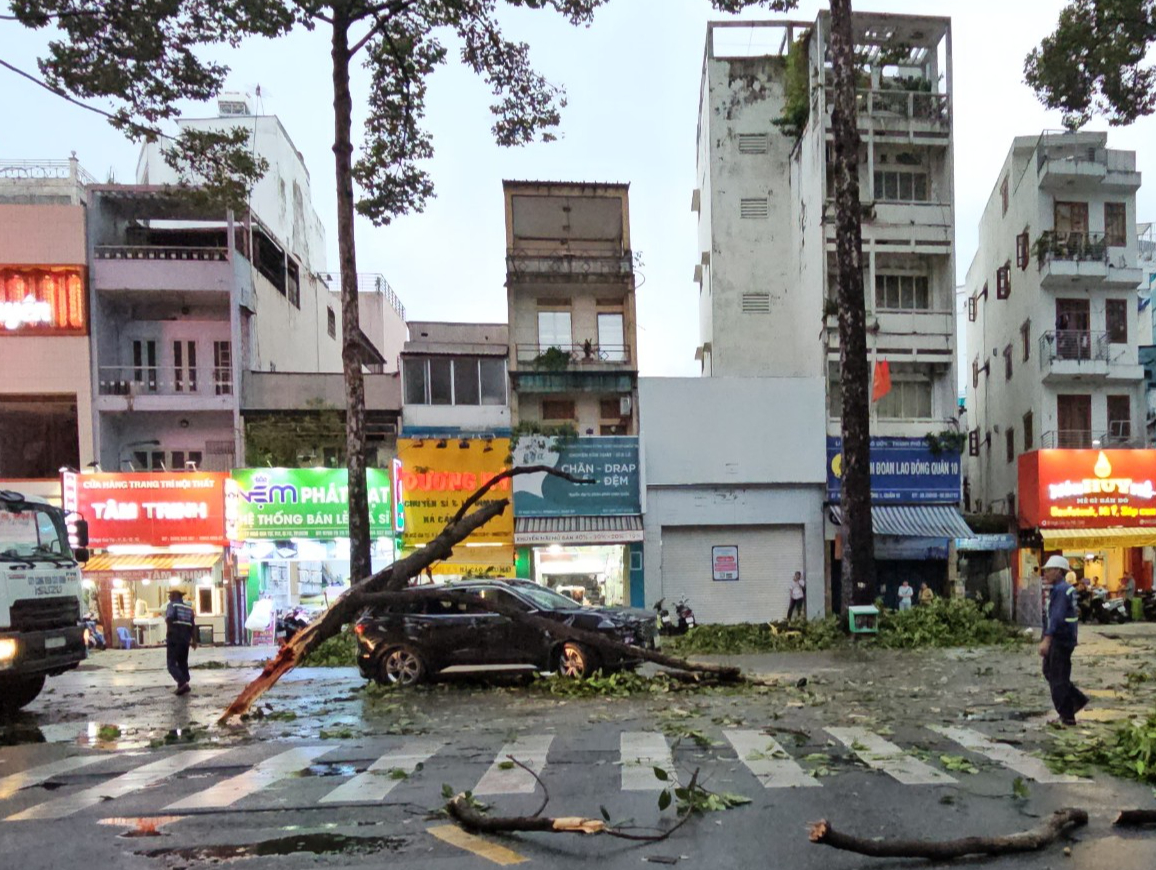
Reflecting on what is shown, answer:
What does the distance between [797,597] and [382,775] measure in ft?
62.2

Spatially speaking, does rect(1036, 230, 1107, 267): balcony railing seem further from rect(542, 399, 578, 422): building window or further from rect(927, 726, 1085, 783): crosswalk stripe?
rect(927, 726, 1085, 783): crosswalk stripe

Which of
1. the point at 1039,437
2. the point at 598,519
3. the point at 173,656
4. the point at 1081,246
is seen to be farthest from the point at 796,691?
the point at 1081,246

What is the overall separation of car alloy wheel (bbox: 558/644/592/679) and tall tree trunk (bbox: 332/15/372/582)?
23.9 ft

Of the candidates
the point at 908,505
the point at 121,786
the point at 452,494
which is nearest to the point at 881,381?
the point at 908,505

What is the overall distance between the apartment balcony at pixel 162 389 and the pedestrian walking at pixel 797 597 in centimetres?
1725

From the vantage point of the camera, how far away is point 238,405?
26.2 m

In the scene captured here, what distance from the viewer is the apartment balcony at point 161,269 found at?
25422 millimetres

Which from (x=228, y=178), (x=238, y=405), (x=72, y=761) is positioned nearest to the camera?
(x=72, y=761)

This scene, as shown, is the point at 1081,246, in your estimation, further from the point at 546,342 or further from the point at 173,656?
the point at 173,656

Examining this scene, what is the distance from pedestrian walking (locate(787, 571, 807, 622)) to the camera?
24.9 meters

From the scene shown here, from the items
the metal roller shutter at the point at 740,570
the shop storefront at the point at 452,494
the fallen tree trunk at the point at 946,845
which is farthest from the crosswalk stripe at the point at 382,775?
the metal roller shutter at the point at 740,570

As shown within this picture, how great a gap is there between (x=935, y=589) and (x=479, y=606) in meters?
18.9

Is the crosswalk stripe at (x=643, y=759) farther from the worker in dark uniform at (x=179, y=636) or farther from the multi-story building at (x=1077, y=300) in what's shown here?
the multi-story building at (x=1077, y=300)

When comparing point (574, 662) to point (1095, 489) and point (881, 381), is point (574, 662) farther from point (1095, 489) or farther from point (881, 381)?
point (1095, 489)
